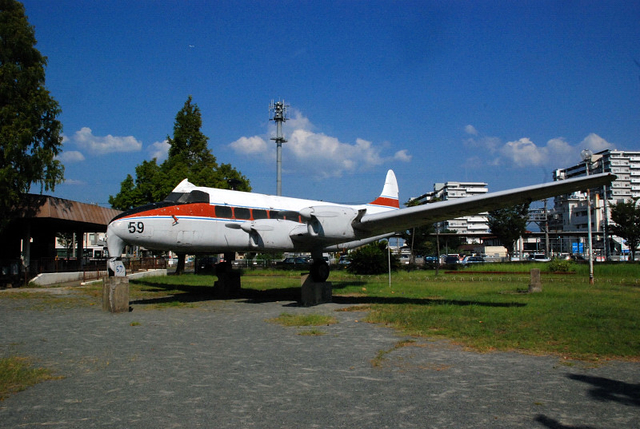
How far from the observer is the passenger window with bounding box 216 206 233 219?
14722 mm

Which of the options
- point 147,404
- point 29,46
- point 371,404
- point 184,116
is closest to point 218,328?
point 147,404

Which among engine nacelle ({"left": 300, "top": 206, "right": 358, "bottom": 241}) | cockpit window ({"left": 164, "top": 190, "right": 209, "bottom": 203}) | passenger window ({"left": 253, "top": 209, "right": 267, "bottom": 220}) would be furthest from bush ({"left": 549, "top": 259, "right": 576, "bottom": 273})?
cockpit window ({"left": 164, "top": 190, "right": 209, "bottom": 203})

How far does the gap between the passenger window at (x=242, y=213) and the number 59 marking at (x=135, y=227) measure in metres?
3.06

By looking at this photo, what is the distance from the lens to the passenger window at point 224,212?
14.7 meters

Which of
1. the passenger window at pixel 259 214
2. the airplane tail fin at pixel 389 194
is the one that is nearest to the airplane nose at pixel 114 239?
the passenger window at pixel 259 214

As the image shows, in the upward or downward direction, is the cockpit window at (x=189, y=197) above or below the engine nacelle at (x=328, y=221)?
above

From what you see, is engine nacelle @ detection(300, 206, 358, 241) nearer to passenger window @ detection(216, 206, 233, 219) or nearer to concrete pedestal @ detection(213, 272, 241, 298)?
passenger window @ detection(216, 206, 233, 219)

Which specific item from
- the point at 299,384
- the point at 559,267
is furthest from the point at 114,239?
the point at 559,267

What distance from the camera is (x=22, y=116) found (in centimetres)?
2155

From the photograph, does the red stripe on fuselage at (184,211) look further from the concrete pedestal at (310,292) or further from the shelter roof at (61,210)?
the shelter roof at (61,210)

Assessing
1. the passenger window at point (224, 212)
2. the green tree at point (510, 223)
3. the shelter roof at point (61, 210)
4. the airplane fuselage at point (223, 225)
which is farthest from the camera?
the green tree at point (510, 223)

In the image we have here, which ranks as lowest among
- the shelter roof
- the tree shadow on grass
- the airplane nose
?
the tree shadow on grass

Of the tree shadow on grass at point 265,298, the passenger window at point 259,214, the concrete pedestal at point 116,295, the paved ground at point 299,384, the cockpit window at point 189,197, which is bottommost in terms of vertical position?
the tree shadow on grass at point 265,298

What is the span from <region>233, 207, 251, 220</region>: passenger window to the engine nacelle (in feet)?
8.16
